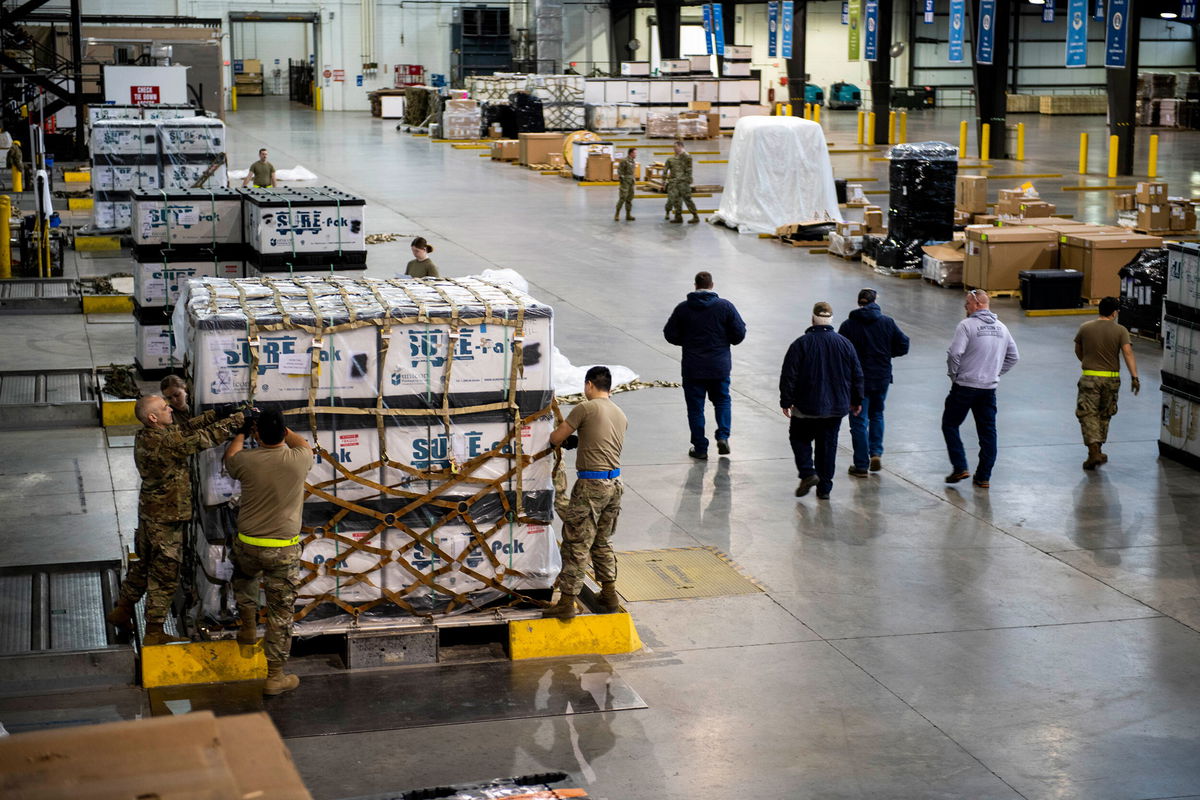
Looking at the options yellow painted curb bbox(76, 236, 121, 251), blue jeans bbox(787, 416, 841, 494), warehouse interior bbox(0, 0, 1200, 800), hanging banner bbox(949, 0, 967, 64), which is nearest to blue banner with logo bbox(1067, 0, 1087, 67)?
hanging banner bbox(949, 0, 967, 64)

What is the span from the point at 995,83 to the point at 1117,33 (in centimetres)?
557

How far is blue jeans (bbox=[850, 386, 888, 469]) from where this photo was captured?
12.2 m

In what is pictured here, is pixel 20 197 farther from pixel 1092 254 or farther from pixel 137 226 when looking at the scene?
pixel 1092 254

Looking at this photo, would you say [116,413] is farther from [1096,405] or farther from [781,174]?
[781,174]

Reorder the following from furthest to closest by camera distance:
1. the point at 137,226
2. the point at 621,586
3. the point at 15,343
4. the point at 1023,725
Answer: the point at 15,343, the point at 137,226, the point at 621,586, the point at 1023,725

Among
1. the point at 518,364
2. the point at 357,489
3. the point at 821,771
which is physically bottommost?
the point at 821,771

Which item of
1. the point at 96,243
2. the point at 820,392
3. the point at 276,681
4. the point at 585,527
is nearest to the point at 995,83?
the point at 96,243

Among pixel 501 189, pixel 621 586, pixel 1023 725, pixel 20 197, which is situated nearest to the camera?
pixel 1023 725

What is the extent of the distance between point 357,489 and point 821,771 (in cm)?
296

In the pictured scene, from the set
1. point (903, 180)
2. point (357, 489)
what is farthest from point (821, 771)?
point (903, 180)

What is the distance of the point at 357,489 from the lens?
26.9 ft

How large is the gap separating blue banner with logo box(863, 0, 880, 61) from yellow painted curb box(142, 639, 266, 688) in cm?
3982

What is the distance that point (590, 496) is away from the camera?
8492 millimetres

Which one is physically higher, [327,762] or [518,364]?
[518,364]
